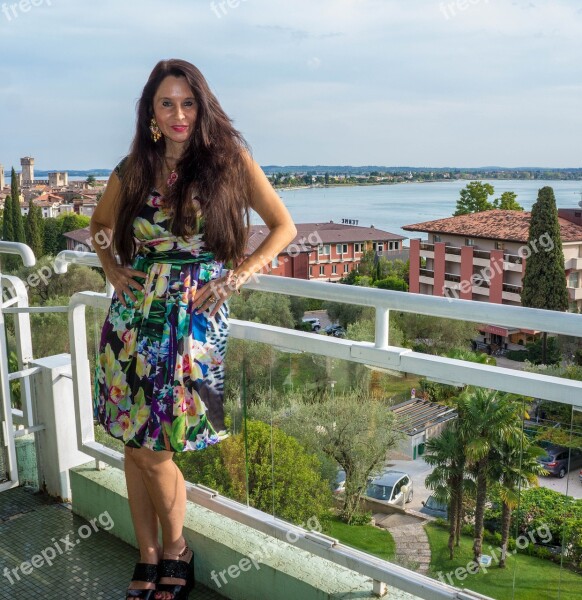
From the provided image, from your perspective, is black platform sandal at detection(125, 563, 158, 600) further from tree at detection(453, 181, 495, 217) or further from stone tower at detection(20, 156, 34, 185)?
tree at detection(453, 181, 495, 217)

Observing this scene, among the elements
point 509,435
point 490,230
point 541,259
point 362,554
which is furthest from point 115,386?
point 490,230

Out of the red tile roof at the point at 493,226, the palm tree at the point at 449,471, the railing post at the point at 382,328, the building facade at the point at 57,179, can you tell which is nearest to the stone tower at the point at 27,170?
the building facade at the point at 57,179

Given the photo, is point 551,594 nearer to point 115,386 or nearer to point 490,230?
point 115,386

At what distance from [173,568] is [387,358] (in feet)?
2.66

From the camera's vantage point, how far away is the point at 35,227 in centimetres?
3138

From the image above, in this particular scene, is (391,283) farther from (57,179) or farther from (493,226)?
(57,179)

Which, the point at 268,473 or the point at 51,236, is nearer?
the point at 268,473

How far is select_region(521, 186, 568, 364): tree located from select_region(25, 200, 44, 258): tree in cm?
2324

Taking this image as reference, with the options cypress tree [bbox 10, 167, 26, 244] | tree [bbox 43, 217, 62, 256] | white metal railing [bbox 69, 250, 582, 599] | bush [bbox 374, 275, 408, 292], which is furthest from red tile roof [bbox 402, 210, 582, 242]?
white metal railing [bbox 69, 250, 582, 599]

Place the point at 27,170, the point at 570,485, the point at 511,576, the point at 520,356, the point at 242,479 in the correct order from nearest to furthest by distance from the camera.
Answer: the point at 570,485 → the point at 511,576 → the point at 242,479 → the point at 520,356 → the point at 27,170

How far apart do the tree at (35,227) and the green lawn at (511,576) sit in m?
30.9

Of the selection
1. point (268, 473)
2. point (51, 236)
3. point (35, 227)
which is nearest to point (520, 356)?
point (268, 473)

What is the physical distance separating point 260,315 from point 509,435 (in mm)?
775

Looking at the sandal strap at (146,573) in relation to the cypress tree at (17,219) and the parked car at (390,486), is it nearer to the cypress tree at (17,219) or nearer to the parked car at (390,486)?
the parked car at (390,486)
